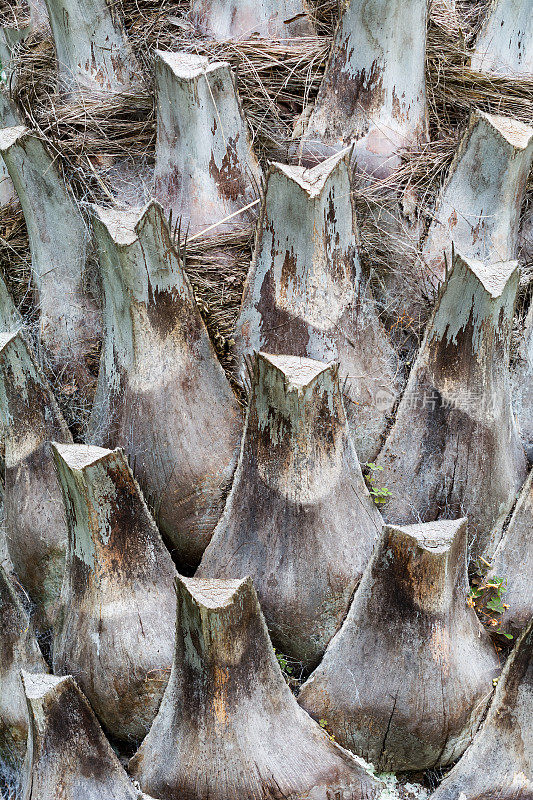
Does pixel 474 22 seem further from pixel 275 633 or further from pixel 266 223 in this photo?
pixel 275 633

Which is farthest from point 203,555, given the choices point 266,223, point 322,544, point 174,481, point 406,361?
point 266,223

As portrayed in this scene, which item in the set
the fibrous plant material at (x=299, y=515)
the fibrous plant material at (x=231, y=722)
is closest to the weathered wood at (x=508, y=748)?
the fibrous plant material at (x=231, y=722)

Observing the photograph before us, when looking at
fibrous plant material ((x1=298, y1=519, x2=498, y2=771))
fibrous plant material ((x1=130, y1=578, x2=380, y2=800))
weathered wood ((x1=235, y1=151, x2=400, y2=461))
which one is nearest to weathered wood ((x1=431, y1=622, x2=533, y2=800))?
fibrous plant material ((x1=298, y1=519, x2=498, y2=771))

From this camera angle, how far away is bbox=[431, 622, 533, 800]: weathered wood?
1515 millimetres

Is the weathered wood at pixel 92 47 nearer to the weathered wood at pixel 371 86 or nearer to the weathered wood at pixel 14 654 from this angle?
the weathered wood at pixel 371 86

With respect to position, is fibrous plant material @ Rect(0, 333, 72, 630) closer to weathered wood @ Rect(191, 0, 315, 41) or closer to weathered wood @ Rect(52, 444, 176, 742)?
weathered wood @ Rect(52, 444, 176, 742)

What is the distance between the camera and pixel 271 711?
4.82ft

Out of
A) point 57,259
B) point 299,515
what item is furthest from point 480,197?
point 57,259

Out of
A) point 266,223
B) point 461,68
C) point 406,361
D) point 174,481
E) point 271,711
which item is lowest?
point 271,711

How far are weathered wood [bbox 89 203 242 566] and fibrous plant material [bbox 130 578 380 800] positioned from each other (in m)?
0.29

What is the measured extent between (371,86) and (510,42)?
0.53 m

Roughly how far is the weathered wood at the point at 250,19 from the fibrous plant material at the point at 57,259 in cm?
59

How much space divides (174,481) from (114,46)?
1.23 m

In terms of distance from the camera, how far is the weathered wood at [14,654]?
1.68m
